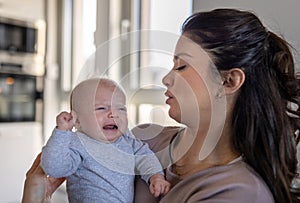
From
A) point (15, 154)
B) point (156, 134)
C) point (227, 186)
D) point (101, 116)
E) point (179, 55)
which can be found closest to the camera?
point (227, 186)

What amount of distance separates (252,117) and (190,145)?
178 millimetres

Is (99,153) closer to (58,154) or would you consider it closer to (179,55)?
(58,154)

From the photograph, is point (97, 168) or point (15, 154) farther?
point (15, 154)

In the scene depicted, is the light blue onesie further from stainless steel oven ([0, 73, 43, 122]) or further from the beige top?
stainless steel oven ([0, 73, 43, 122])

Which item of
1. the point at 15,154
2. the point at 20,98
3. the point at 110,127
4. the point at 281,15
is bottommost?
the point at 15,154

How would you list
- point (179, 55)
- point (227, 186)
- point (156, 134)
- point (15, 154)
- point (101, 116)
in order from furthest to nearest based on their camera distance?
1. point (15, 154)
2. point (156, 134)
3. point (101, 116)
4. point (179, 55)
5. point (227, 186)

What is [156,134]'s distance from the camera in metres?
1.03

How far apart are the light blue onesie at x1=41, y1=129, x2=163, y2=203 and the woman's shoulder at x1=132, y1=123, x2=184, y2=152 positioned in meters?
0.06

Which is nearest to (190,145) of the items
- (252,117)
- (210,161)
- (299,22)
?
(210,161)

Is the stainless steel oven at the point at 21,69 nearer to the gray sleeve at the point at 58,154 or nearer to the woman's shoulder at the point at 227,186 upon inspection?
the gray sleeve at the point at 58,154

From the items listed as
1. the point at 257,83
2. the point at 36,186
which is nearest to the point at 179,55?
the point at 257,83

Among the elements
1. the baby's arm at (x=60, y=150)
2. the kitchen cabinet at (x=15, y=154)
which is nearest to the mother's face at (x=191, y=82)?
the baby's arm at (x=60, y=150)

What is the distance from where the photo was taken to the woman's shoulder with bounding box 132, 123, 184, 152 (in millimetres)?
984

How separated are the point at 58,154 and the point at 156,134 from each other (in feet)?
0.98
